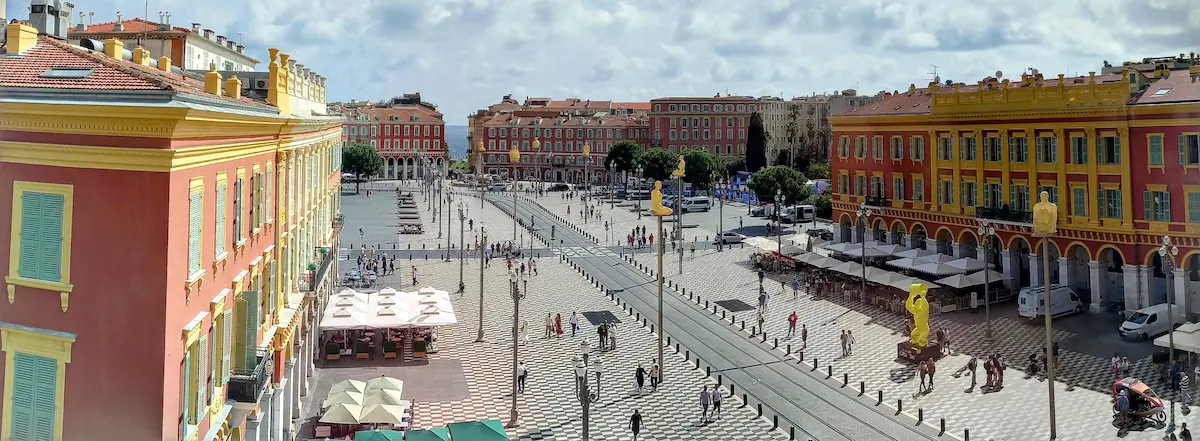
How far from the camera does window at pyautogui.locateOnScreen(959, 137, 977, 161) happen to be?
163 feet

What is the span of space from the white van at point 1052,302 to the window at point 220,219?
3603cm

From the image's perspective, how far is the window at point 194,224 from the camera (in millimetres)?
13109

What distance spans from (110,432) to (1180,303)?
130 feet

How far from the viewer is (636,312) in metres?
45.3

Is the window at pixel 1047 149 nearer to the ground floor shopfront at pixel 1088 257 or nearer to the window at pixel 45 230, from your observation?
the ground floor shopfront at pixel 1088 257

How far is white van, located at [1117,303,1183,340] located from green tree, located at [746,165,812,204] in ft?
151

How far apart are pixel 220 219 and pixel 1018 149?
140 feet

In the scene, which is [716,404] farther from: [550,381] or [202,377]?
[202,377]

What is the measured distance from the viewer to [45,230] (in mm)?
11984

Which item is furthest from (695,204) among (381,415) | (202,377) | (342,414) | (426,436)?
(202,377)

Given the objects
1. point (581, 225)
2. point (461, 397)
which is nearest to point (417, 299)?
point (461, 397)

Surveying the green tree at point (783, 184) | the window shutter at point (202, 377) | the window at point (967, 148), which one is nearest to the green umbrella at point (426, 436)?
the window shutter at point (202, 377)

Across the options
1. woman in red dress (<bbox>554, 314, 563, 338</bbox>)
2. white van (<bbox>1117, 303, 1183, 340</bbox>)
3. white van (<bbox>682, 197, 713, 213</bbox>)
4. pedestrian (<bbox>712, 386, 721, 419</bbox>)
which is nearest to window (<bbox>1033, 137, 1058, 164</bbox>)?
white van (<bbox>1117, 303, 1183, 340</bbox>)

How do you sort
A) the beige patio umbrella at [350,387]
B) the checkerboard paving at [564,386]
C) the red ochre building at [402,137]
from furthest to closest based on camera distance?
the red ochre building at [402,137] → the checkerboard paving at [564,386] → the beige patio umbrella at [350,387]
